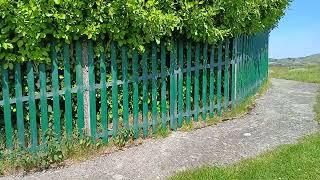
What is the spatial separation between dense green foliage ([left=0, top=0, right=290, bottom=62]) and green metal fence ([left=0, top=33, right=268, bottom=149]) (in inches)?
8.7

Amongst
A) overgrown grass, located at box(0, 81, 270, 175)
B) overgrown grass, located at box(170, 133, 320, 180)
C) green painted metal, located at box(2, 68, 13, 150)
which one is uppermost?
green painted metal, located at box(2, 68, 13, 150)

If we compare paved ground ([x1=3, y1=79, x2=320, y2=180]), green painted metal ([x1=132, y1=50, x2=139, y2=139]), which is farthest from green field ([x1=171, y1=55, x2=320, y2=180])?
green painted metal ([x1=132, y1=50, x2=139, y2=139])

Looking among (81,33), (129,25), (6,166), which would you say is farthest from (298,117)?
(6,166)

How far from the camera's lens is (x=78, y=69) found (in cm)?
573

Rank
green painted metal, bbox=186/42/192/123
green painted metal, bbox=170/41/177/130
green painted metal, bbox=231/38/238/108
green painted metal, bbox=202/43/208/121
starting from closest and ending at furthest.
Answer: green painted metal, bbox=170/41/177/130 → green painted metal, bbox=186/42/192/123 → green painted metal, bbox=202/43/208/121 → green painted metal, bbox=231/38/238/108

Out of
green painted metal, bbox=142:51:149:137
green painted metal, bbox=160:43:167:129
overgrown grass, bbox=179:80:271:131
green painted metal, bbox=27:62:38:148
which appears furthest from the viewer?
overgrown grass, bbox=179:80:271:131

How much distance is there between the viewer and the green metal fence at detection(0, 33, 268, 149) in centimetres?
551

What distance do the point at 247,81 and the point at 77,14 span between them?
5.65m

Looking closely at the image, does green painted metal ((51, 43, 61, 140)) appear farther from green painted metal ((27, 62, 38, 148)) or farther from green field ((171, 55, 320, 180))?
green field ((171, 55, 320, 180))

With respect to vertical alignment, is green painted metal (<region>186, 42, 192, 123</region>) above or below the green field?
above

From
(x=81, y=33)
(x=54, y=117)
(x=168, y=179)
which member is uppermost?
(x=81, y=33)

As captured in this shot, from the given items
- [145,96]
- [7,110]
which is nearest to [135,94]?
[145,96]

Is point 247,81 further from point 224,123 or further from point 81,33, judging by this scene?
point 81,33

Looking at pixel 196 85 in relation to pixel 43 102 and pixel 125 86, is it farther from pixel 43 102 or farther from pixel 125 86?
pixel 43 102
